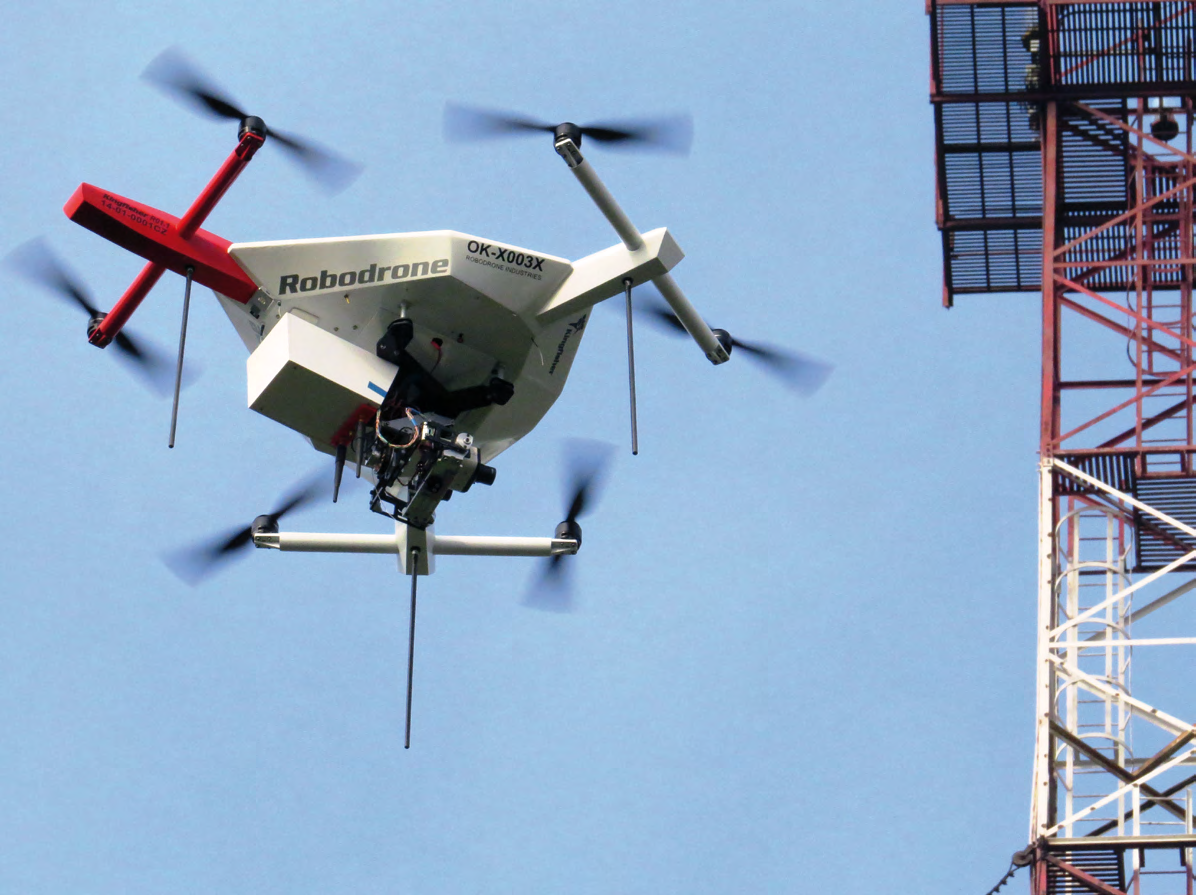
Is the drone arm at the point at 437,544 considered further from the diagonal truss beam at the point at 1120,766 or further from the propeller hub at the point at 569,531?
the diagonal truss beam at the point at 1120,766

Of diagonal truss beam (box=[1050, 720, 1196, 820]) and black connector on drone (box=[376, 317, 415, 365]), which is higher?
black connector on drone (box=[376, 317, 415, 365])

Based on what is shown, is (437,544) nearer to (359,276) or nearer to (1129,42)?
(359,276)

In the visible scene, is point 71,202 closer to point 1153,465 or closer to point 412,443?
point 412,443

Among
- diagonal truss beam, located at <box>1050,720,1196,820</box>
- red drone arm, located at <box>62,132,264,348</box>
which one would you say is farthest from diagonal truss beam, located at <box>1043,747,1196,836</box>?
red drone arm, located at <box>62,132,264,348</box>

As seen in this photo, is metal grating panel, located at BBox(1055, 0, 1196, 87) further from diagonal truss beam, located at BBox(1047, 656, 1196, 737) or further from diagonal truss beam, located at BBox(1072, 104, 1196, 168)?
diagonal truss beam, located at BBox(1047, 656, 1196, 737)

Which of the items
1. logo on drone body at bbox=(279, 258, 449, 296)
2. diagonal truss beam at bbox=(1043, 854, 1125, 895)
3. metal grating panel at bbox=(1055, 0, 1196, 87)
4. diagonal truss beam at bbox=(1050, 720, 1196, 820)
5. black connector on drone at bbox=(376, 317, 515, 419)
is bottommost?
diagonal truss beam at bbox=(1043, 854, 1125, 895)

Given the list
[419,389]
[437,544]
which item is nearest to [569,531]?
[437,544]
